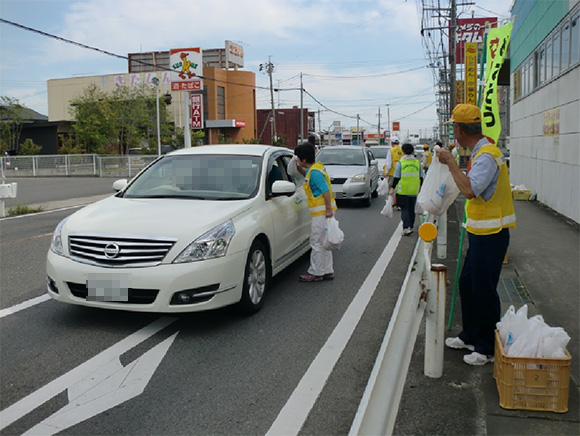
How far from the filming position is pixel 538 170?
51.4 ft

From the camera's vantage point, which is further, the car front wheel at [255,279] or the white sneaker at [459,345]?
the car front wheel at [255,279]

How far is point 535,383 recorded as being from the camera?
11.7 feet

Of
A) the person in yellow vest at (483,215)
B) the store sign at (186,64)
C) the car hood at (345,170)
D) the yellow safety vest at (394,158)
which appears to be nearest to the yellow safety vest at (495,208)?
the person in yellow vest at (483,215)

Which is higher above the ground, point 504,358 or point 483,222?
point 483,222

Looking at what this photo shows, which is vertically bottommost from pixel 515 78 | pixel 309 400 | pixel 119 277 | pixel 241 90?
pixel 309 400

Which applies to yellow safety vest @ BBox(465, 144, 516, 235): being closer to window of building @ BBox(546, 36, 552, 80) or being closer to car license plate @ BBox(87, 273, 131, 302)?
car license plate @ BBox(87, 273, 131, 302)

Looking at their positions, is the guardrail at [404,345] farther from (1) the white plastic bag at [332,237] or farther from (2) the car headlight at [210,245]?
(1) the white plastic bag at [332,237]

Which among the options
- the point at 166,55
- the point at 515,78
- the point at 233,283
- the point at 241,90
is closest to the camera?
the point at 233,283

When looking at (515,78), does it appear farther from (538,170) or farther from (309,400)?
(309,400)

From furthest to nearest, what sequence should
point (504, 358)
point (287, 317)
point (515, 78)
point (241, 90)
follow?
point (241, 90) < point (515, 78) < point (287, 317) < point (504, 358)

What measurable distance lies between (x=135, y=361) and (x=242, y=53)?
72533mm

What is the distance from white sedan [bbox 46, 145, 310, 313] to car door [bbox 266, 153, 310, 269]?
0.08 feet

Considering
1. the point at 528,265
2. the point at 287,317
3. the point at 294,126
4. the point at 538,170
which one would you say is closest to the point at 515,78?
the point at 538,170

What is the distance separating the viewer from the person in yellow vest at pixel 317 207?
22.3ft
